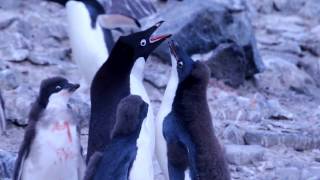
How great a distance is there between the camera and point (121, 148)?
445 centimetres

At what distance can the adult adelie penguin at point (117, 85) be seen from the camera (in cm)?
486

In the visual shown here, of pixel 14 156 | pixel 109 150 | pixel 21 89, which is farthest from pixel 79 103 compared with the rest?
pixel 109 150

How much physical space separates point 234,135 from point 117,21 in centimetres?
158

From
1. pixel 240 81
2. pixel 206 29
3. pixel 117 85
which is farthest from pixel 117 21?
pixel 117 85

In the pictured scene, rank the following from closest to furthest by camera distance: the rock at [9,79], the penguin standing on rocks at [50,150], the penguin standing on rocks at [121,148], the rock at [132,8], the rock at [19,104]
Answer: the penguin standing on rocks at [121,148]
the penguin standing on rocks at [50,150]
the rock at [19,104]
the rock at [9,79]
the rock at [132,8]

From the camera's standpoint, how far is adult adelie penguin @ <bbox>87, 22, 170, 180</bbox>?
4859 millimetres

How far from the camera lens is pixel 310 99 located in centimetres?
820

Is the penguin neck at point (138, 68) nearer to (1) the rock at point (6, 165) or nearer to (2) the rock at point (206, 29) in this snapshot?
(1) the rock at point (6, 165)

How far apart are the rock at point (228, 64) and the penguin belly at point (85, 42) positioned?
106 centimetres

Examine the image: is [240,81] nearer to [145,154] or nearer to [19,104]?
[19,104]

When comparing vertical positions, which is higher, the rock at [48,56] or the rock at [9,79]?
the rock at [9,79]

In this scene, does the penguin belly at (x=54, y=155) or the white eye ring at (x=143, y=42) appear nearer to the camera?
the penguin belly at (x=54, y=155)

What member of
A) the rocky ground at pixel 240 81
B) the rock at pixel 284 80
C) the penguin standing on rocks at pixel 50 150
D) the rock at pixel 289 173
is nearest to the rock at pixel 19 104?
the rocky ground at pixel 240 81

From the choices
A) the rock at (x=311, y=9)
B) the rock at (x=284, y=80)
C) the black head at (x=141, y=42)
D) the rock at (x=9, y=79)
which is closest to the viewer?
the black head at (x=141, y=42)
